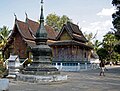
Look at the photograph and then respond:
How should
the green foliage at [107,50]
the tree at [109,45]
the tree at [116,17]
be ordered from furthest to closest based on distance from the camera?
the green foliage at [107,50], the tree at [109,45], the tree at [116,17]

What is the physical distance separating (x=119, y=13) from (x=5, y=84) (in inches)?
1008

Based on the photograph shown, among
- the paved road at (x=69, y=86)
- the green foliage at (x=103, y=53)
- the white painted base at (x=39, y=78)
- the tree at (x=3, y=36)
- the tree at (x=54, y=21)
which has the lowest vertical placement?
the paved road at (x=69, y=86)

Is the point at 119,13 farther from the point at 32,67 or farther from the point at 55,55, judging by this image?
the point at 32,67

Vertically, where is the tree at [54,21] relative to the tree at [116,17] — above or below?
above

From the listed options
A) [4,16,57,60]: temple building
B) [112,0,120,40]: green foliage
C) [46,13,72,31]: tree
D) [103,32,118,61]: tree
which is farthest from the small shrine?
[103,32,118,61]: tree

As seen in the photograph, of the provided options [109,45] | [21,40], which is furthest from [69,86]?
[109,45]

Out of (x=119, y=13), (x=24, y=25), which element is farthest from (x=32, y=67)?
(x=24, y=25)

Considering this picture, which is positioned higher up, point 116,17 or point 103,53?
point 116,17

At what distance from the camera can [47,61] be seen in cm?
1695

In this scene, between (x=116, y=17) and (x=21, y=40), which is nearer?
(x=116, y=17)

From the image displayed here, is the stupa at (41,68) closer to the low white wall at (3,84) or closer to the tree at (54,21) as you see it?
the low white wall at (3,84)

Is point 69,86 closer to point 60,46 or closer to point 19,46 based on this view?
point 60,46

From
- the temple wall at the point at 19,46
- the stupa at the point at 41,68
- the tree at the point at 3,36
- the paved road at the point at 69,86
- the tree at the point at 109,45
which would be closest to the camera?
the paved road at the point at 69,86

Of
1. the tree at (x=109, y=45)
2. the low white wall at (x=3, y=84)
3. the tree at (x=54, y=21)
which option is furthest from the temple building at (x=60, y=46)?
the tree at (x=109, y=45)
